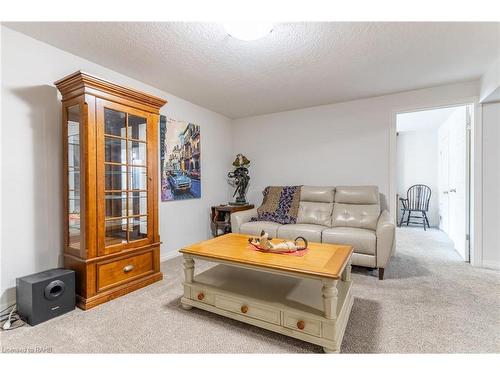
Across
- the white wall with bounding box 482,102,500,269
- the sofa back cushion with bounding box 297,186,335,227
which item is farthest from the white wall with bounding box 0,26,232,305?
the white wall with bounding box 482,102,500,269

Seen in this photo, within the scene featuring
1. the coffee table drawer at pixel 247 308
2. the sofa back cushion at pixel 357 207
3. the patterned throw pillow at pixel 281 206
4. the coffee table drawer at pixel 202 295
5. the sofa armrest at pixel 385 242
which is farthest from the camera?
the patterned throw pillow at pixel 281 206

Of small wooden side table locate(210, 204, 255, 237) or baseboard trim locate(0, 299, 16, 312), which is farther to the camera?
small wooden side table locate(210, 204, 255, 237)

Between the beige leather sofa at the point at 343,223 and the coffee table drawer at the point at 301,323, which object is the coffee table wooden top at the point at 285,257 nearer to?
the coffee table drawer at the point at 301,323

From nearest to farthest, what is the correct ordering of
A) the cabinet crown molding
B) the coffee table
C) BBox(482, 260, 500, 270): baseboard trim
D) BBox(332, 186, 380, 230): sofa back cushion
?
1. the coffee table
2. the cabinet crown molding
3. BBox(482, 260, 500, 270): baseboard trim
4. BBox(332, 186, 380, 230): sofa back cushion

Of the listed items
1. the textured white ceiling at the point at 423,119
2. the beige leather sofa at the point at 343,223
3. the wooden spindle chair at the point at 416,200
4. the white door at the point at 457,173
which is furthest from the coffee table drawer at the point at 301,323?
the wooden spindle chair at the point at 416,200

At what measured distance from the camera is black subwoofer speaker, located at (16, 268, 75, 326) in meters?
1.72

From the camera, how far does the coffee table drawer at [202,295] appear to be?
6.01 ft

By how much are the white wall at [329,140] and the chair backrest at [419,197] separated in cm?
313

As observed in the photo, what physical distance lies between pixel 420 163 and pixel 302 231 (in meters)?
4.74

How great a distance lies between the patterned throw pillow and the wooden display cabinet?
163 cm

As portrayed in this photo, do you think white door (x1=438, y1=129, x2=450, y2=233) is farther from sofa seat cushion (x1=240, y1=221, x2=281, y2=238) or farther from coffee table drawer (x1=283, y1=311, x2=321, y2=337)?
coffee table drawer (x1=283, y1=311, x2=321, y2=337)

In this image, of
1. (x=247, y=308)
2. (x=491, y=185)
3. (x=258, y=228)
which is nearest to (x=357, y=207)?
(x=258, y=228)
